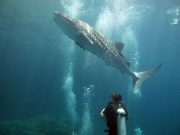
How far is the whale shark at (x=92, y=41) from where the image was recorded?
10.3m

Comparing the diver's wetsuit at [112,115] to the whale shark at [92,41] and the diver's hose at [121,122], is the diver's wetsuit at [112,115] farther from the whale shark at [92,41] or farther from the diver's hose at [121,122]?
the whale shark at [92,41]

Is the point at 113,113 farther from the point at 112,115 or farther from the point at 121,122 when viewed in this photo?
the point at 121,122

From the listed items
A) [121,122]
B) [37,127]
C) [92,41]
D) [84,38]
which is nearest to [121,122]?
[121,122]

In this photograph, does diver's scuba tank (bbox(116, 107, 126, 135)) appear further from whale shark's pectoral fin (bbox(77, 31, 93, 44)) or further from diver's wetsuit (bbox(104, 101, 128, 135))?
whale shark's pectoral fin (bbox(77, 31, 93, 44))

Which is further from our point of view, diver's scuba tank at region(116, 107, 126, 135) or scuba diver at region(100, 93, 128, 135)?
scuba diver at region(100, 93, 128, 135)

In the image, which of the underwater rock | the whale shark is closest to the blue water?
the underwater rock

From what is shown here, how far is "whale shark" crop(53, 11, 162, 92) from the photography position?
10.3m

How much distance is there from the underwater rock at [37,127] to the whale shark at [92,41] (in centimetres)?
1326

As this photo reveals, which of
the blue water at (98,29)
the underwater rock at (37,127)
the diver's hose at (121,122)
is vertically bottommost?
the diver's hose at (121,122)

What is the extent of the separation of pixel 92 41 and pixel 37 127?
17.4 metres

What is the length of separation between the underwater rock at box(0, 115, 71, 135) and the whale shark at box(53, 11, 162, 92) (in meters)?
13.3

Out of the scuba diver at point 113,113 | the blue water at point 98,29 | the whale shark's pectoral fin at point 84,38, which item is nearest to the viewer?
the scuba diver at point 113,113

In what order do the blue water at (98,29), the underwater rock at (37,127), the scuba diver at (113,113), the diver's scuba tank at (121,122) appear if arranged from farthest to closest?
the blue water at (98,29) < the underwater rock at (37,127) < the scuba diver at (113,113) < the diver's scuba tank at (121,122)

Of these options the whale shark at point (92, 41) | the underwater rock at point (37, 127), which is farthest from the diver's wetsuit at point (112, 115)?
the underwater rock at point (37, 127)
